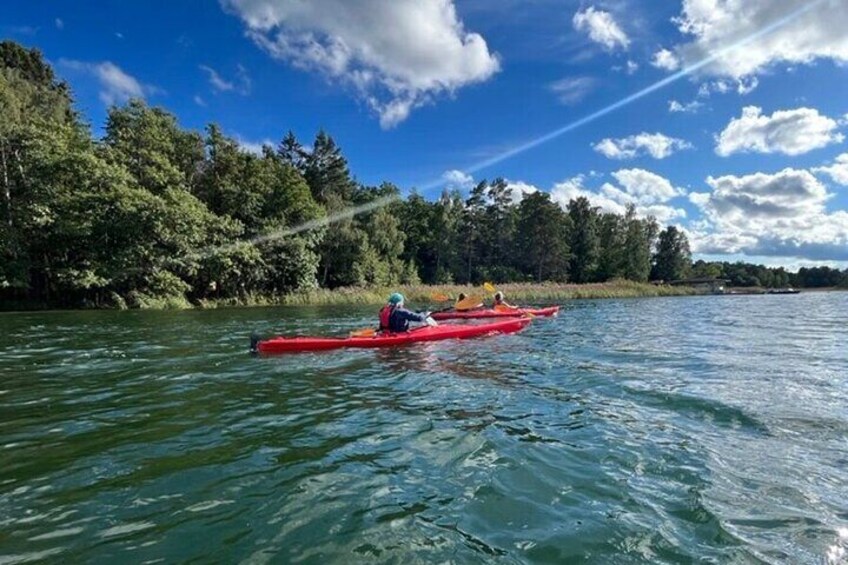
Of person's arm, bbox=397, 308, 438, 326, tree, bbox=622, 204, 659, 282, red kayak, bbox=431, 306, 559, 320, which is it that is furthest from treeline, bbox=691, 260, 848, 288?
person's arm, bbox=397, 308, 438, 326

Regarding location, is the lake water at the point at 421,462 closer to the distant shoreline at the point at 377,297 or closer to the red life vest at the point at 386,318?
the red life vest at the point at 386,318

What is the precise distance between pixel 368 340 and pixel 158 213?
745 inches

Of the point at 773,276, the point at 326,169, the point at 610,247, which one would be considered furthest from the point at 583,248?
the point at 773,276

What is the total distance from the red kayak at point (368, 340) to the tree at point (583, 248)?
59.8 meters

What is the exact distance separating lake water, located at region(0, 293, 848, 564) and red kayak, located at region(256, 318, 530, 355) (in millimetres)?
863

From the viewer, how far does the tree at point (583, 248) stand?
7056cm

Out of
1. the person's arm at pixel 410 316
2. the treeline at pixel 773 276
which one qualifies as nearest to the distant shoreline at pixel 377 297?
the person's arm at pixel 410 316

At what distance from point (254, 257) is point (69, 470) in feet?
88.6

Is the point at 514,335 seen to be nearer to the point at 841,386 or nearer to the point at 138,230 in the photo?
the point at 841,386

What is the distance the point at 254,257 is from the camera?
30.0 metres

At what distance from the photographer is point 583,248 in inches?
2815

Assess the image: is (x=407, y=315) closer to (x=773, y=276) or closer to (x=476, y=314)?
(x=476, y=314)

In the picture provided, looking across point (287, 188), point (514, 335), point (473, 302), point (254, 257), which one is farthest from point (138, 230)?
point (514, 335)

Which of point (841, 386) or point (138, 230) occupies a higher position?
point (138, 230)
